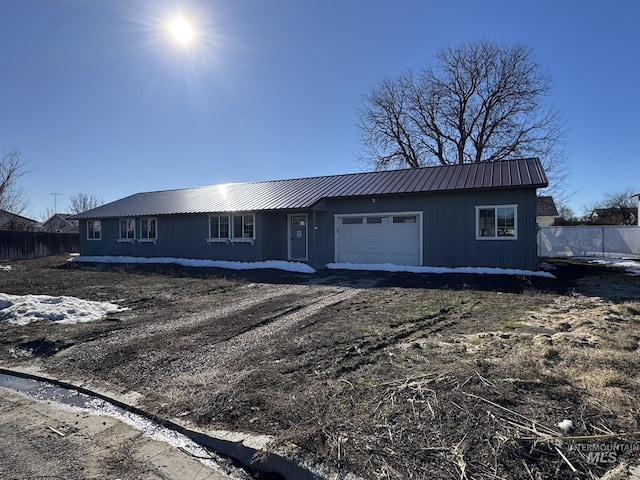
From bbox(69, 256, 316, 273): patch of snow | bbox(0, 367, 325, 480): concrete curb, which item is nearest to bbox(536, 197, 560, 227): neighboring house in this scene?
bbox(69, 256, 316, 273): patch of snow

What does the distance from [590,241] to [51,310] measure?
24786 millimetres

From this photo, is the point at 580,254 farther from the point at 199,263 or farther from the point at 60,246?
the point at 60,246

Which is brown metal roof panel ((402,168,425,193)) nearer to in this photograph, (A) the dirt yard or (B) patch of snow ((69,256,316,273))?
(B) patch of snow ((69,256,316,273))

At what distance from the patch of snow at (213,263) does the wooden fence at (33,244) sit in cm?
645

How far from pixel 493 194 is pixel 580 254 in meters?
12.7

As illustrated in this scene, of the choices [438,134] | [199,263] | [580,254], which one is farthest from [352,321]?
[438,134]

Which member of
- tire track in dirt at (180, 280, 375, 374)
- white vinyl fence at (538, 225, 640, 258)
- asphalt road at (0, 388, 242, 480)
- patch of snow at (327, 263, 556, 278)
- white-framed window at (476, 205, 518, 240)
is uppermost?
white-framed window at (476, 205, 518, 240)

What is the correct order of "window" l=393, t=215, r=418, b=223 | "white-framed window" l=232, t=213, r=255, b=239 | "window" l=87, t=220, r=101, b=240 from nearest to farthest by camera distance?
"window" l=393, t=215, r=418, b=223, "white-framed window" l=232, t=213, r=255, b=239, "window" l=87, t=220, r=101, b=240

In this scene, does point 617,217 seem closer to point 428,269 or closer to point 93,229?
point 428,269

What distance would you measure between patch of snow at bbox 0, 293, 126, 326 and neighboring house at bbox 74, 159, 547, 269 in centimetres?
843

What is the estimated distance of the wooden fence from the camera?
78.4 ft

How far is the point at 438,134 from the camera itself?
2931 centimetres

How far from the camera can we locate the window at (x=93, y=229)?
2223 cm

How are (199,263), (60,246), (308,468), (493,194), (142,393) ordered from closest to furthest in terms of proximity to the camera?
1. (308,468)
2. (142,393)
3. (493,194)
4. (199,263)
5. (60,246)
